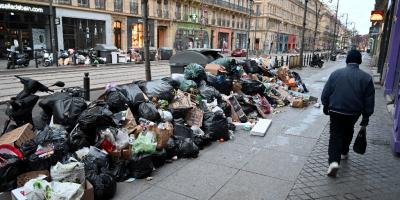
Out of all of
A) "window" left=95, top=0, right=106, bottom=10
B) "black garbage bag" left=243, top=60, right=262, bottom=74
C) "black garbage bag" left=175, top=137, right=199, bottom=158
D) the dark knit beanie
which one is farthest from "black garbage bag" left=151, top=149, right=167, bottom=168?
"window" left=95, top=0, right=106, bottom=10

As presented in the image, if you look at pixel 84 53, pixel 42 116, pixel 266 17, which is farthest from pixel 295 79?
pixel 266 17

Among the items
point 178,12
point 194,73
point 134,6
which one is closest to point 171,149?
point 194,73

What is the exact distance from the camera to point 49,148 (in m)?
4.02

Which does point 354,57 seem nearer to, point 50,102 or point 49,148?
point 49,148

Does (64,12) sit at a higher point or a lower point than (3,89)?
higher

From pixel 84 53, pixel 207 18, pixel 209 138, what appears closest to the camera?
pixel 209 138

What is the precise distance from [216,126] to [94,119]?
2.39 meters

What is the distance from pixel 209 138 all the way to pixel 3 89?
896cm

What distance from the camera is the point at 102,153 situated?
4.31 m

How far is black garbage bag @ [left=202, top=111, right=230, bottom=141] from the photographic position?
6.03m

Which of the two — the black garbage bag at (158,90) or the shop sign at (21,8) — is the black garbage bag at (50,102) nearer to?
the black garbage bag at (158,90)

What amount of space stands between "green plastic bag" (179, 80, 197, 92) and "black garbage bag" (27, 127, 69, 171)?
3.35 m

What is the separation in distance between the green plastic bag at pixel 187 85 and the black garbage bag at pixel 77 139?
3165 mm

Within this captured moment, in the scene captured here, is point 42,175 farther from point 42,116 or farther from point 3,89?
point 3,89
